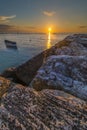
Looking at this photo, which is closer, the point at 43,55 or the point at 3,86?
the point at 3,86

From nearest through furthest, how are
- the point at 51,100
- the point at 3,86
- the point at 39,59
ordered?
the point at 51,100
the point at 3,86
the point at 39,59

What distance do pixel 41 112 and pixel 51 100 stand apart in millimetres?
375

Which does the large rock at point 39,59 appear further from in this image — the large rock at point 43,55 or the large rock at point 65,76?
the large rock at point 65,76

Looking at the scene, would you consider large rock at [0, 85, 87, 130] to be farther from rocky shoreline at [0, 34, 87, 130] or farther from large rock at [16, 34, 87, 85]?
large rock at [16, 34, 87, 85]

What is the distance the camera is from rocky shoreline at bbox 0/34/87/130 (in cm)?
296

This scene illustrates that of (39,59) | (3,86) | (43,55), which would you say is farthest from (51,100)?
(43,55)

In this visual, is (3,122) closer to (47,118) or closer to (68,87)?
(47,118)

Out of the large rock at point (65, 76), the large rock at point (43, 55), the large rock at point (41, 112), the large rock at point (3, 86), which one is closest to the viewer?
the large rock at point (41, 112)

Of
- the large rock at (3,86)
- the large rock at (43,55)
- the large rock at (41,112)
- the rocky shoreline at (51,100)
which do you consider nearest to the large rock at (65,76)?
the rocky shoreline at (51,100)

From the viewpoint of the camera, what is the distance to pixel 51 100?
136 inches

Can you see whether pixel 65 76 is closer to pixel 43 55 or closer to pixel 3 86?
pixel 3 86

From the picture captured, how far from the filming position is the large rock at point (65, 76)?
4.18 meters

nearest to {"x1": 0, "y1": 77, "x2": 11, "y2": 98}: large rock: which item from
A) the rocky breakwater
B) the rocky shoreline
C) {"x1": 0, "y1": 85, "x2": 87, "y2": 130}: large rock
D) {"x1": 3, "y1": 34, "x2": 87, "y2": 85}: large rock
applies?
the rocky shoreline

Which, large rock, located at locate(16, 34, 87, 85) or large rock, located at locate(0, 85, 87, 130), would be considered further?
large rock, located at locate(16, 34, 87, 85)
